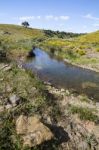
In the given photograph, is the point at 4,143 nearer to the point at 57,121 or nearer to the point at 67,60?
the point at 57,121

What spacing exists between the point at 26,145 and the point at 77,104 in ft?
26.0

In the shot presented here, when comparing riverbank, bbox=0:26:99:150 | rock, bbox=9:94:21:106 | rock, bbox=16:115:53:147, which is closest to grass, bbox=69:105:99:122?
riverbank, bbox=0:26:99:150

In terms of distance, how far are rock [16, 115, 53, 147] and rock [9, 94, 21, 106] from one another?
174 centimetres

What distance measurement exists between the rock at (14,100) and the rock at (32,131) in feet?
5.71

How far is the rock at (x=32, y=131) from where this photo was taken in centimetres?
1398

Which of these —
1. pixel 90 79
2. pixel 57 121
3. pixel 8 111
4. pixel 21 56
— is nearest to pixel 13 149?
pixel 8 111

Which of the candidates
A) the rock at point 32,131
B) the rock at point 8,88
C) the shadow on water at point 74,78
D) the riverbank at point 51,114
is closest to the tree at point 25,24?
the shadow on water at point 74,78

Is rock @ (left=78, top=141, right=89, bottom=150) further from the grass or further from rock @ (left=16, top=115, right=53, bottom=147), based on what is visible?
the grass

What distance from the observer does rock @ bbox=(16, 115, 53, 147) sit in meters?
14.0

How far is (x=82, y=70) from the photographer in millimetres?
40344

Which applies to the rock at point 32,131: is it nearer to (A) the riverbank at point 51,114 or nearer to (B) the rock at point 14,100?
(A) the riverbank at point 51,114

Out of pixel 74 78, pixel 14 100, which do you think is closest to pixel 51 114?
pixel 14 100

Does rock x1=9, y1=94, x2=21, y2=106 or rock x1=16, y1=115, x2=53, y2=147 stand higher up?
rock x1=9, y1=94, x2=21, y2=106

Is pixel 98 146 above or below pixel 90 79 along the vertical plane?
above
